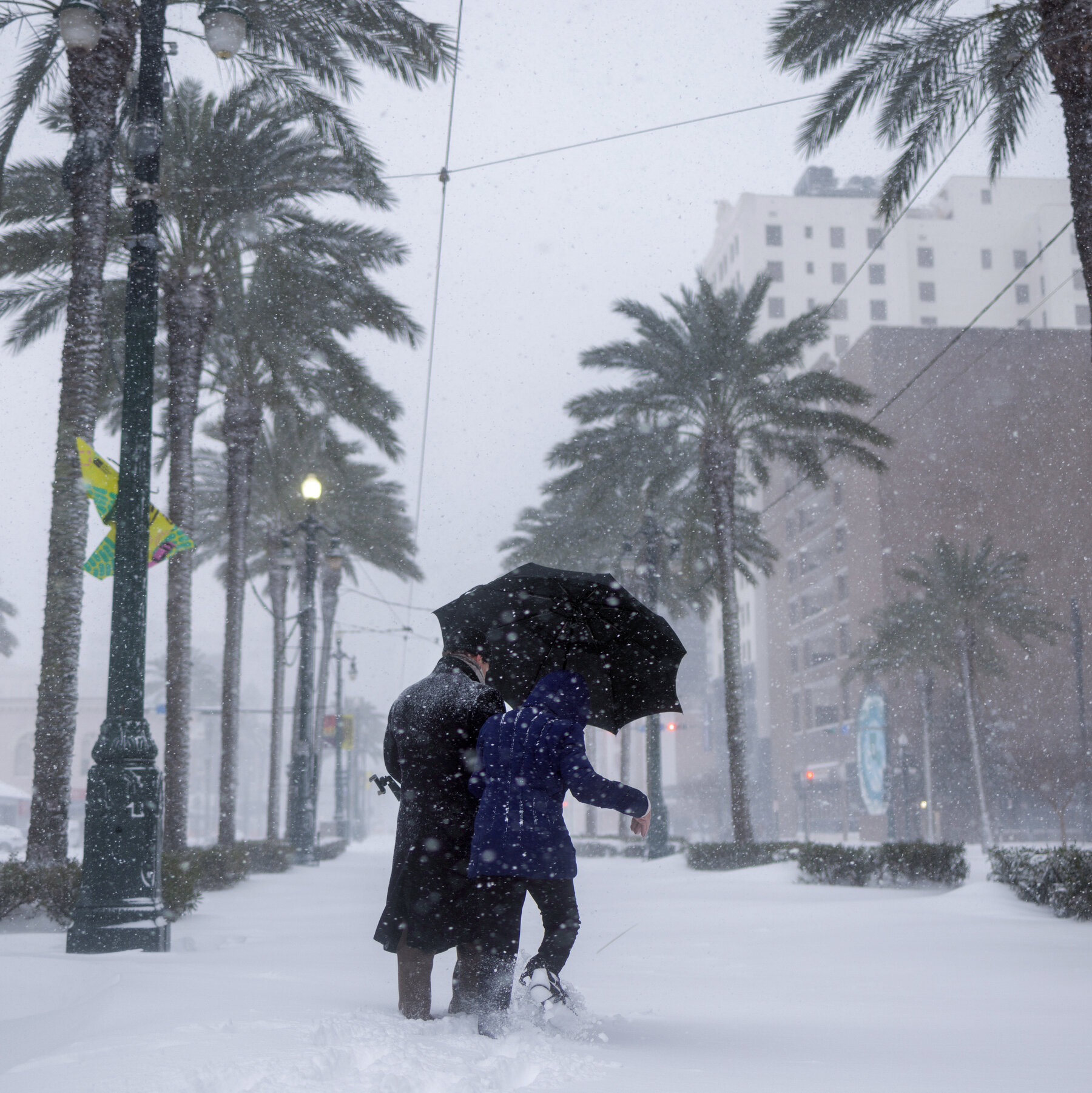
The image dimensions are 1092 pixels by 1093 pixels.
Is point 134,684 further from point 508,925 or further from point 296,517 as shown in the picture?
point 296,517

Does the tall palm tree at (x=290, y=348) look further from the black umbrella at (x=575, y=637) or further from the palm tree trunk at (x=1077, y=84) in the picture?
the black umbrella at (x=575, y=637)

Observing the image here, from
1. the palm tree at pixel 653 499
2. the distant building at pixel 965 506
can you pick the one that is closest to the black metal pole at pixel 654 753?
the palm tree at pixel 653 499

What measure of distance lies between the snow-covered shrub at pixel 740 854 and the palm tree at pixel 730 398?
26.2 inches

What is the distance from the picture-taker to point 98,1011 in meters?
4.90

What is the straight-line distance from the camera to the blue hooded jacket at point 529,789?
4520mm

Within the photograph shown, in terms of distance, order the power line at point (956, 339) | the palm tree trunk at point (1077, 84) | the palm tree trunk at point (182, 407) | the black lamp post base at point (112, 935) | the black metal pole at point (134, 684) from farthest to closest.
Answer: the palm tree trunk at point (182, 407) → the power line at point (956, 339) → the palm tree trunk at point (1077, 84) → the black metal pole at point (134, 684) → the black lamp post base at point (112, 935)

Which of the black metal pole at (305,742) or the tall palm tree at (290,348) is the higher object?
the tall palm tree at (290,348)

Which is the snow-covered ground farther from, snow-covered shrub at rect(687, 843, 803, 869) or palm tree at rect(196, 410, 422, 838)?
palm tree at rect(196, 410, 422, 838)

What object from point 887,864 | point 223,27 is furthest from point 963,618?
point 223,27

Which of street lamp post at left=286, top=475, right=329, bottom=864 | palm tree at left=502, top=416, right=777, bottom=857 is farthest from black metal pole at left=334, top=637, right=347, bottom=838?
street lamp post at left=286, top=475, right=329, bottom=864

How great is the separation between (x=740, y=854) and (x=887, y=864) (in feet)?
17.9

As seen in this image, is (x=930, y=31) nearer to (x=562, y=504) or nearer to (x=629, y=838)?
(x=562, y=504)

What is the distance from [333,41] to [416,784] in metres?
12.2

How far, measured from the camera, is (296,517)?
3288 centimetres
